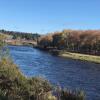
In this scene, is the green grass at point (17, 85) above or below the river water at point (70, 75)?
above

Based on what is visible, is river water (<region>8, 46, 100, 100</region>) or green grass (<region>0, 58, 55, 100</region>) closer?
green grass (<region>0, 58, 55, 100</region>)

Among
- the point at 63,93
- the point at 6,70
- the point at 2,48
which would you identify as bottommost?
the point at 63,93

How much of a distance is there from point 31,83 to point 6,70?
3.35m

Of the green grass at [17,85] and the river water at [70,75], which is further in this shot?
the river water at [70,75]

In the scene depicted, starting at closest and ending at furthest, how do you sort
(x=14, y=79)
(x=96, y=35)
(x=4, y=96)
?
1. (x=4, y=96)
2. (x=14, y=79)
3. (x=96, y=35)

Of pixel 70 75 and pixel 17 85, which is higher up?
pixel 17 85

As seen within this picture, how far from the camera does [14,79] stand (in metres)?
31.4

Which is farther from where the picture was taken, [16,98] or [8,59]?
[8,59]

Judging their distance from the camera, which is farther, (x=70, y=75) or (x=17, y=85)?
(x=70, y=75)

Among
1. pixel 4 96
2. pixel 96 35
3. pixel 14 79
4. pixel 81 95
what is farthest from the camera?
pixel 96 35

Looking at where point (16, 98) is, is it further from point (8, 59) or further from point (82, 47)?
point (82, 47)

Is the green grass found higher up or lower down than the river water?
higher up

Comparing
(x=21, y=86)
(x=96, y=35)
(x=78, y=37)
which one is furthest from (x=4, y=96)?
(x=78, y=37)

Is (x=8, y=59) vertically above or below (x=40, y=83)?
above
